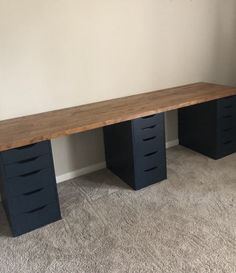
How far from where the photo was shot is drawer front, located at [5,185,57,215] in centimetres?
196

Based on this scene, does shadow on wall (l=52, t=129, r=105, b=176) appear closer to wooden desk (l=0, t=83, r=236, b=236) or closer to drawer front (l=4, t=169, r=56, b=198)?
wooden desk (l=0, t=83, r=236, b=236)

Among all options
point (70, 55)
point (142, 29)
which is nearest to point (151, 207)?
point (70, 55)

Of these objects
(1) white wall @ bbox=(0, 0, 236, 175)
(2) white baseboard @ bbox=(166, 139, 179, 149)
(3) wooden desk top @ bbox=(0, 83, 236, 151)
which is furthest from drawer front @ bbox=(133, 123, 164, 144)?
(2) white baseboard @ bbox=(166, 139, 179, 149)

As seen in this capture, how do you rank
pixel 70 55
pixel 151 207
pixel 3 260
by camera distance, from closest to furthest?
1. pixel 3 260
2. pixel 151 207
3. pixel 70 55

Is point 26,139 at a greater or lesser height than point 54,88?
lesser

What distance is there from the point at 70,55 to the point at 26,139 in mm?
940

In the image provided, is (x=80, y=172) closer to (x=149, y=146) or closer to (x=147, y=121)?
(x=149, y=146)

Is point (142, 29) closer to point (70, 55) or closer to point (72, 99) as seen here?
point (70, 55)

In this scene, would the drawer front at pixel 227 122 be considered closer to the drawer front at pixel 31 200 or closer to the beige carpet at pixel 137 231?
the beige carpet at pixel 137 231

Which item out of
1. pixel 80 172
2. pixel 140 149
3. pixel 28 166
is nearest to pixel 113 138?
pixel 140 149

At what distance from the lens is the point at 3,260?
1799 mm

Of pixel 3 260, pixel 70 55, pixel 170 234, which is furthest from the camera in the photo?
pixel 70 55

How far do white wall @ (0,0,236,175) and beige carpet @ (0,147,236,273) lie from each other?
0.64 m

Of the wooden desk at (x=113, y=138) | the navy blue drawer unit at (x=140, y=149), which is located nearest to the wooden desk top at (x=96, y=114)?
the wooden desk at (x=113, y=138)
